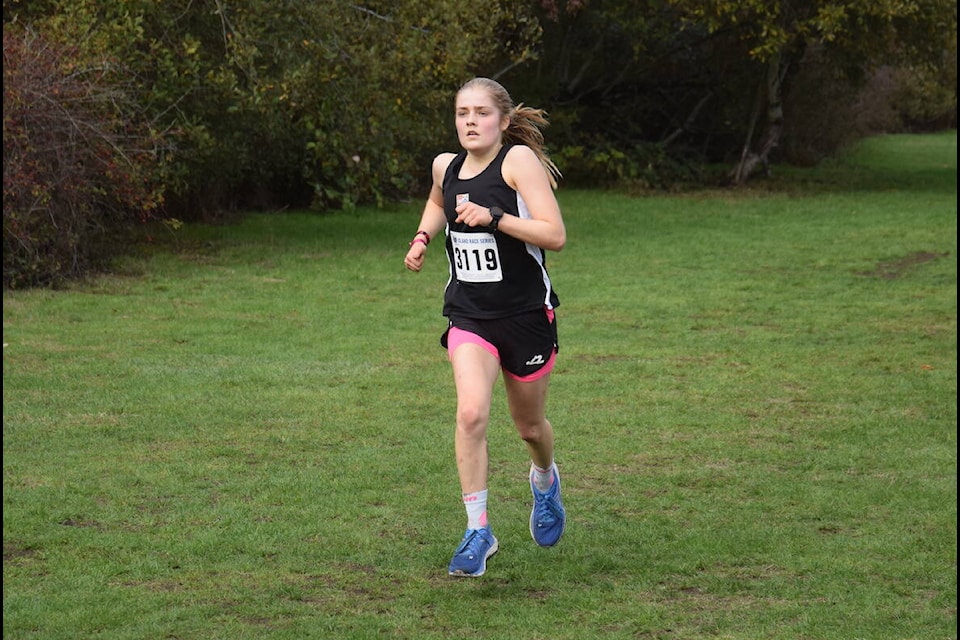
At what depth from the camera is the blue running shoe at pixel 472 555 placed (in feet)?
18.0

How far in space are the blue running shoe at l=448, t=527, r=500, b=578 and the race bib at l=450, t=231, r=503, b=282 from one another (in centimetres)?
104

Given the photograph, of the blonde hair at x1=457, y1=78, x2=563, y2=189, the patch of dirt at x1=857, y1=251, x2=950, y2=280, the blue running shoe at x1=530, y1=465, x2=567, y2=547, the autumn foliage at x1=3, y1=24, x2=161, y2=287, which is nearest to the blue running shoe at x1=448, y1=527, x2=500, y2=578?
the blue running shoe at x1=530, y1=465, x2=567, y2=547

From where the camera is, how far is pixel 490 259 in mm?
5645

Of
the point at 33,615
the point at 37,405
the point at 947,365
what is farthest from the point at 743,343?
the point at 33,615

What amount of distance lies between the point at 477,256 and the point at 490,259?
0.19 feet

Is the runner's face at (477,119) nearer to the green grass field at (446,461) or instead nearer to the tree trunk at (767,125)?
the green grass field at (446,461)

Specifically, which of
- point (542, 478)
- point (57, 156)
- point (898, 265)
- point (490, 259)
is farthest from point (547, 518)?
point (898, 265)

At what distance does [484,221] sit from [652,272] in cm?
1059

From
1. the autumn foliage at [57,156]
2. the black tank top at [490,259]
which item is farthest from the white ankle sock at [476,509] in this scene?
the autumn foliage at [57,156]

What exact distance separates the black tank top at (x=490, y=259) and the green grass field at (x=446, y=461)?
113cm

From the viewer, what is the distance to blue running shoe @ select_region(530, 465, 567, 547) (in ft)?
19.6

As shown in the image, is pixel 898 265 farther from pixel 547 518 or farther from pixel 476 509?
pixel 476 509

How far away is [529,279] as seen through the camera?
576 centimetres

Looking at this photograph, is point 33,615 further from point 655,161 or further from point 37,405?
point 655,161
